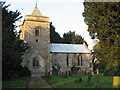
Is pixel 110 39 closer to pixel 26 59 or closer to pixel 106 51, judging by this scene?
pixel 106 51

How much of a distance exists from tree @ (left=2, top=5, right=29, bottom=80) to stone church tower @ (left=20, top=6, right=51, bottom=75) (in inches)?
154

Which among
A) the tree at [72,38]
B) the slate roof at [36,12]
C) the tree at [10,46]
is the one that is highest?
the slate roof at [36,12]

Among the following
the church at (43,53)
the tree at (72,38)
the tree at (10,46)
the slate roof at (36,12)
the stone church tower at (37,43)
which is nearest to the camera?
the tree at (10,46)

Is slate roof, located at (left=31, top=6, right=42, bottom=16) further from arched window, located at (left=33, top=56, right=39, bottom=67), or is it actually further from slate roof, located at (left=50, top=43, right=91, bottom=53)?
arched window, located at (left=33, top=56, right=39, bottom=67)

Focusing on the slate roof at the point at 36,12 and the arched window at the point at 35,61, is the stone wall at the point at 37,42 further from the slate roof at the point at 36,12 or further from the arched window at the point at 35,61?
the slate roof at the point at 36,12

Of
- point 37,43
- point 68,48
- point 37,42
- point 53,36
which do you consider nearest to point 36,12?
point 37,42

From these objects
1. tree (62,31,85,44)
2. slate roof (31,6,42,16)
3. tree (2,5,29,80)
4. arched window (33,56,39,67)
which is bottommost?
arched window (33,56,39,67)

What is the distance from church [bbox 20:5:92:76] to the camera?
3489 cm

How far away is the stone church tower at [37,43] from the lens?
3475cm

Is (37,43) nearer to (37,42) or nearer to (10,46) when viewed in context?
(37,42)

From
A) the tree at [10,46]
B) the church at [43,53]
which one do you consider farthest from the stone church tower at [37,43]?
the tree at [10,46]

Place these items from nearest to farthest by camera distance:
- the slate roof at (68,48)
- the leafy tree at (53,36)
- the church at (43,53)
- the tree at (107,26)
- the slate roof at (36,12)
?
the tree at (107,26) < the church at (43,53) < the slate roof at (36,12) < the slate roof at (68,48) < the leafy tree at (53,36)

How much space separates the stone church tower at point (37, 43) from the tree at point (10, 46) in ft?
12.9

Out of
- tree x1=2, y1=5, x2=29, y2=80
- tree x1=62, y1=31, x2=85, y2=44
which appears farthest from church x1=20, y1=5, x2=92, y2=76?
tree x1=62, y1=31, x2=85, y2=44
